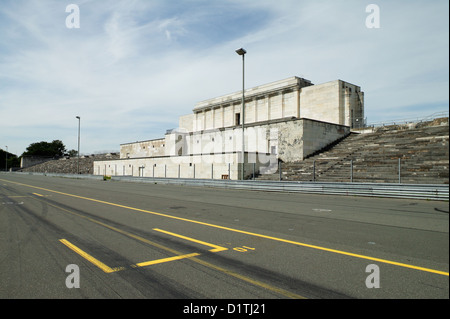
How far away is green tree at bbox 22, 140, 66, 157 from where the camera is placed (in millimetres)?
129750

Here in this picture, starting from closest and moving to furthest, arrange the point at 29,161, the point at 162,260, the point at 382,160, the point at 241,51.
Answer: the point at 162,260
the point at 382,160
the point at 241,51
the point at 29,161

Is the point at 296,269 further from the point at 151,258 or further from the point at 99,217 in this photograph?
the point at 99,217

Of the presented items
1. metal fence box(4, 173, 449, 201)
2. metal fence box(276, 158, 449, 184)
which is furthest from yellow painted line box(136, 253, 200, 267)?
metal fence box(276, 158, 449, 184)

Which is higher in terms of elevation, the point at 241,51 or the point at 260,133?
the point at 241,51

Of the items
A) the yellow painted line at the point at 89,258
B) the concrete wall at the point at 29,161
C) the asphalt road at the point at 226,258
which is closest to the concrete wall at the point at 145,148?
the asphalt road at the point at 226,258

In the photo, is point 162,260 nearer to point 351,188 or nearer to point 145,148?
point 351,188

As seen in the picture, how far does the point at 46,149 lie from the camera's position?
13300cm

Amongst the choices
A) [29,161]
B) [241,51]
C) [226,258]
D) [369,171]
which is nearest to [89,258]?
[226,258]

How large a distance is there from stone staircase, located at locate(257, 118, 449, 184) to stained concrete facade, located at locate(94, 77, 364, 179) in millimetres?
2398

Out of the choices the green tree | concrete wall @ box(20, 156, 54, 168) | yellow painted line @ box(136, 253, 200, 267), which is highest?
the green tree

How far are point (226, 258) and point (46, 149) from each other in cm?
15379

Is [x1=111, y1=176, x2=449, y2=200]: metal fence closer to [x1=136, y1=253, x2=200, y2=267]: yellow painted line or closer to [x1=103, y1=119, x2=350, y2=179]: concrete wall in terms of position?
[x1=103, y1=119, x2=350, y2=179]: concrete wall
